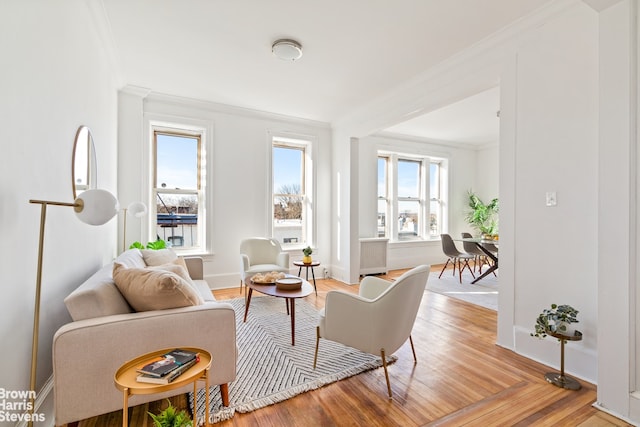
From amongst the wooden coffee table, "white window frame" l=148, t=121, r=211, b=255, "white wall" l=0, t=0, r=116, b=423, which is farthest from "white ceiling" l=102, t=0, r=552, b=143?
the wooden coffee table

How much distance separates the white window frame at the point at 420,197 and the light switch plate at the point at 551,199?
3.96 meters

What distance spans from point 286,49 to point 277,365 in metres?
2.86

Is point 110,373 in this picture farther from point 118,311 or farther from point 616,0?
point 616,0

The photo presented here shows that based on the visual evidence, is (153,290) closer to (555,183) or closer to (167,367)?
(167,367)

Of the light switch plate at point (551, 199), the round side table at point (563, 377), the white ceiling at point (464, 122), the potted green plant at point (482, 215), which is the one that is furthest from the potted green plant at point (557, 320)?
the potted green plant at point (482, 215)

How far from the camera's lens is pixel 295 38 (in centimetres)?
291

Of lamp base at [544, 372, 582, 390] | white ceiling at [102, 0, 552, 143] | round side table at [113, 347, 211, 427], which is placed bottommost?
lamp base at [544, 372, 582, 390]

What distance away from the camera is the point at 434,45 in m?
3.00

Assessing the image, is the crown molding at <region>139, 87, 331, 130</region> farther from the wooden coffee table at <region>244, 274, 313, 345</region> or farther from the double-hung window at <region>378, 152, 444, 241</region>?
the wooden coffee table at <region>244, 274, 313, 345</region>

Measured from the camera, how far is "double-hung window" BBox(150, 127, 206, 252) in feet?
14.9

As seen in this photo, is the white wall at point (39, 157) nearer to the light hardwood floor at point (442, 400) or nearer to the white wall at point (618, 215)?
the light hardwood floor at point (442, 400)

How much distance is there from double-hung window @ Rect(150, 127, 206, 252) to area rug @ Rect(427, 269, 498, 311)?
381cm

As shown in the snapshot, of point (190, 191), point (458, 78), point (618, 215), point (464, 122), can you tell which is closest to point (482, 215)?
point (464, 122)

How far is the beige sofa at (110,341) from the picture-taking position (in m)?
1.47
